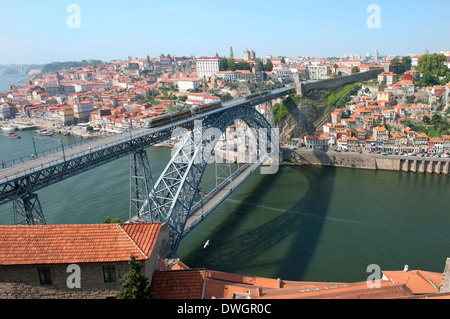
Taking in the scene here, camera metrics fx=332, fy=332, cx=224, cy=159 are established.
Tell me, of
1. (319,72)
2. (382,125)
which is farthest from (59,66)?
(382,125)

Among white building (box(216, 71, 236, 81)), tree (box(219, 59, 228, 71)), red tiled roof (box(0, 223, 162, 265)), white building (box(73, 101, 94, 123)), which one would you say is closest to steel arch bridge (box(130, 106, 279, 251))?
red tiled roof (box(0, 223, 162, 265))

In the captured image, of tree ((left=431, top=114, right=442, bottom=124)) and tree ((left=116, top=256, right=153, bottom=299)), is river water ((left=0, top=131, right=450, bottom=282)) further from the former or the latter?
tree ((left=431, top=114, right=442, bottom=124))

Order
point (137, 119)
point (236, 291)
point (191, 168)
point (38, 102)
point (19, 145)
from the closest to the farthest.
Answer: point (236, 291), point (191, 168), point (19, 145), point (137, 119), point (38, 102)

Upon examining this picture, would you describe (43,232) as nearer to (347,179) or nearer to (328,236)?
(328,236)

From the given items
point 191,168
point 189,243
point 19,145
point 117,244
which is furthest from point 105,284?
point 19,145

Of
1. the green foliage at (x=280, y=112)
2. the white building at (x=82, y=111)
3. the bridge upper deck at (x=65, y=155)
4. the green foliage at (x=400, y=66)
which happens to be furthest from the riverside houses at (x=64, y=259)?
the green foliage at (x=400, y=66)

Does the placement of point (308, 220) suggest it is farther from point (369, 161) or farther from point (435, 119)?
point (435, 119)
